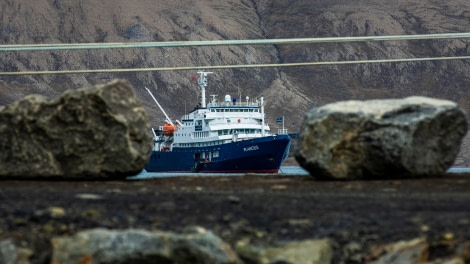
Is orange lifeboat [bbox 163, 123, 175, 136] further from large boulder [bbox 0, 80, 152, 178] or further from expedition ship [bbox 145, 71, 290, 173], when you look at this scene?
large boulder [bbox 0, 80, 152, 178]

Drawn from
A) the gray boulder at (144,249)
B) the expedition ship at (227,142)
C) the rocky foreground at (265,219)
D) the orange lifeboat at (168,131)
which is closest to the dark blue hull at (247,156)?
the expedition ship at (227,142)

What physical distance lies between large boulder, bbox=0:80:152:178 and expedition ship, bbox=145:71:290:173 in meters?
49.4

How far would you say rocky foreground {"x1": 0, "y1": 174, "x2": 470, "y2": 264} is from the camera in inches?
293

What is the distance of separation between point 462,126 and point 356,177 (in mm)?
1984

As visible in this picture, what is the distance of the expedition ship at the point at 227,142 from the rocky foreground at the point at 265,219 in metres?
52.6

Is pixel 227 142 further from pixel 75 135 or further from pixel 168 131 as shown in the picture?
pixel 75 135

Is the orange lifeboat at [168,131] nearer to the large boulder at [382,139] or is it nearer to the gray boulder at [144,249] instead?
the large boulder at [382,139]

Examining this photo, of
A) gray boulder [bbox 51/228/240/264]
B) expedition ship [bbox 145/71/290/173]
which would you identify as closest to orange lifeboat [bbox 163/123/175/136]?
expedition ship [bbox 145/71/290/173]

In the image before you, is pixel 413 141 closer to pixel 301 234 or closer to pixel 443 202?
pixel 443 202

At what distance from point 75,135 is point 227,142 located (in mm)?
54764

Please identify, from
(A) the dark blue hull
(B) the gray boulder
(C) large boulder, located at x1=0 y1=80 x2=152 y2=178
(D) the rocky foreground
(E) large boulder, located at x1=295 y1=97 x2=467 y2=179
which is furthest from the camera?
(A) the dark blue hull

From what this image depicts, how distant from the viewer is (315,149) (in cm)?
1367

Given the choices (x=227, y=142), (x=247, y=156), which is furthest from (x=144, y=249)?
(x=227, y=142)

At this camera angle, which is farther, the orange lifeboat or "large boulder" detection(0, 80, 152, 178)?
the orange lifeboat
